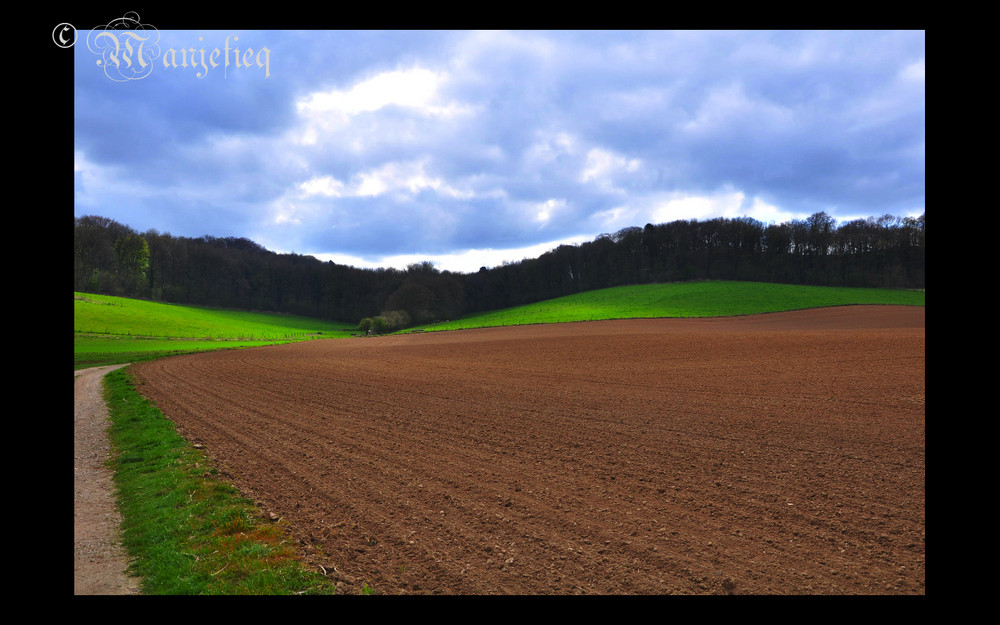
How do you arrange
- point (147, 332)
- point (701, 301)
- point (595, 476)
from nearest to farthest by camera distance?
1. point (595, 476)
2. point (147, 332)
3. point (701, 301)

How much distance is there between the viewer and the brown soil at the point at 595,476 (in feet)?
17.7

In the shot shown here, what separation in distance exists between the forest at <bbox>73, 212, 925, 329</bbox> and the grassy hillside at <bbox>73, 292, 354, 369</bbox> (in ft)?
45.0

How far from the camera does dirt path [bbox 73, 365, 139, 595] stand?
5.21 metres

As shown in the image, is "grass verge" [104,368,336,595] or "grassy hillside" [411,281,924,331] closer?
"grass verge" [104,368,336,595]

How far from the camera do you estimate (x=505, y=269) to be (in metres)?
111

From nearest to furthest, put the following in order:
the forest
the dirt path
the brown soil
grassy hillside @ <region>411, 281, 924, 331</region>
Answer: the dirt path → the brown soil → grassy hillside @ <region>411, 281, 924, 331</region> → the forest

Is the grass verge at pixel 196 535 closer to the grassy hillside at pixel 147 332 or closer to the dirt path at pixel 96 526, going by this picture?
the dirt path at pixel 96 526

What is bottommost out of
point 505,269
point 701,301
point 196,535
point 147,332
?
point 196,535

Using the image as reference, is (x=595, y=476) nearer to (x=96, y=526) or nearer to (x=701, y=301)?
(x=96, y=526)

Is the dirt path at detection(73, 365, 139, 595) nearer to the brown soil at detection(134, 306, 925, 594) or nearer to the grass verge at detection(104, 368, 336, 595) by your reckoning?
the grass verge at detection(104, 368, 336, 595)

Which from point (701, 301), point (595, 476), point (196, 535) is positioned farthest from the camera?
point (701, 301)

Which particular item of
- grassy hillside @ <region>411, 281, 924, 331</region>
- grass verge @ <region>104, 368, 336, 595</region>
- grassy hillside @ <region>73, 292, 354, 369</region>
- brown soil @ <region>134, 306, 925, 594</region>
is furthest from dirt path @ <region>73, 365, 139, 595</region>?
grassy hillside @ <region>411, 281, 924, 331</region>

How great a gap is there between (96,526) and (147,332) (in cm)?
6701

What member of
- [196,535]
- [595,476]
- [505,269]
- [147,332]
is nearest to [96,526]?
[196,535]
